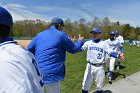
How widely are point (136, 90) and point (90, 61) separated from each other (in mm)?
2654

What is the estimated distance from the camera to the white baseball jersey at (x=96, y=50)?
10.1 meters

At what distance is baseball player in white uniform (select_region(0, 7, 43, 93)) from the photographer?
224cm

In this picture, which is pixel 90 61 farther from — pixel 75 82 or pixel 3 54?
pixel 3 54

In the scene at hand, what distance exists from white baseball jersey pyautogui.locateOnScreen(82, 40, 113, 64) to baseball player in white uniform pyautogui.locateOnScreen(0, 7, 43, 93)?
7.48 m

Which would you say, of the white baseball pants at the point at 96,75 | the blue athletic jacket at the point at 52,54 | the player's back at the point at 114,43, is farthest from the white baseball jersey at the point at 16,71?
the player's back at the point at 114,43

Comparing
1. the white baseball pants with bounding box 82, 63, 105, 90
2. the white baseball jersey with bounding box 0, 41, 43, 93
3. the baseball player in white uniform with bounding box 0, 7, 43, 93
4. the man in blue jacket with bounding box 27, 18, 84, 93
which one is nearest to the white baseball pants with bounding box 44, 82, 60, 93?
the man in blue jacket with bounding box 27, 18, 84, 93

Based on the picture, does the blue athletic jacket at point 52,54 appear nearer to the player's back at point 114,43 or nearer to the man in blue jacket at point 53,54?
the man in blue jacket at point 53,54

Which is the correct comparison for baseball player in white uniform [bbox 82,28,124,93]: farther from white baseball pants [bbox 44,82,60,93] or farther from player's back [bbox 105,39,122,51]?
player's back [bbox 105,39,122,51]

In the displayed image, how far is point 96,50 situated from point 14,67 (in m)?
7.93

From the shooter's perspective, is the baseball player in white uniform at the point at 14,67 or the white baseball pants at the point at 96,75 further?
the white baseball pants at the point at 96,75

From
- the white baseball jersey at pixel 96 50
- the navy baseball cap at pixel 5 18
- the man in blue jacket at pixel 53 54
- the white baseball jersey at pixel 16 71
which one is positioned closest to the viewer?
the white baseball jersey at pixel 16 71

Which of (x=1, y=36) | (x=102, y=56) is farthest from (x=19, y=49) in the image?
(x=102, y=56)

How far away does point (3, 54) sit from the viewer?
2.37 m

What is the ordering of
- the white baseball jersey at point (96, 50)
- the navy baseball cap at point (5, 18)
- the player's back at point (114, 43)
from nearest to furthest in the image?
the navy baseball cap at point (5, 18), the white baseball jersey at point (96, 50), the player's back at point (114, 43)
